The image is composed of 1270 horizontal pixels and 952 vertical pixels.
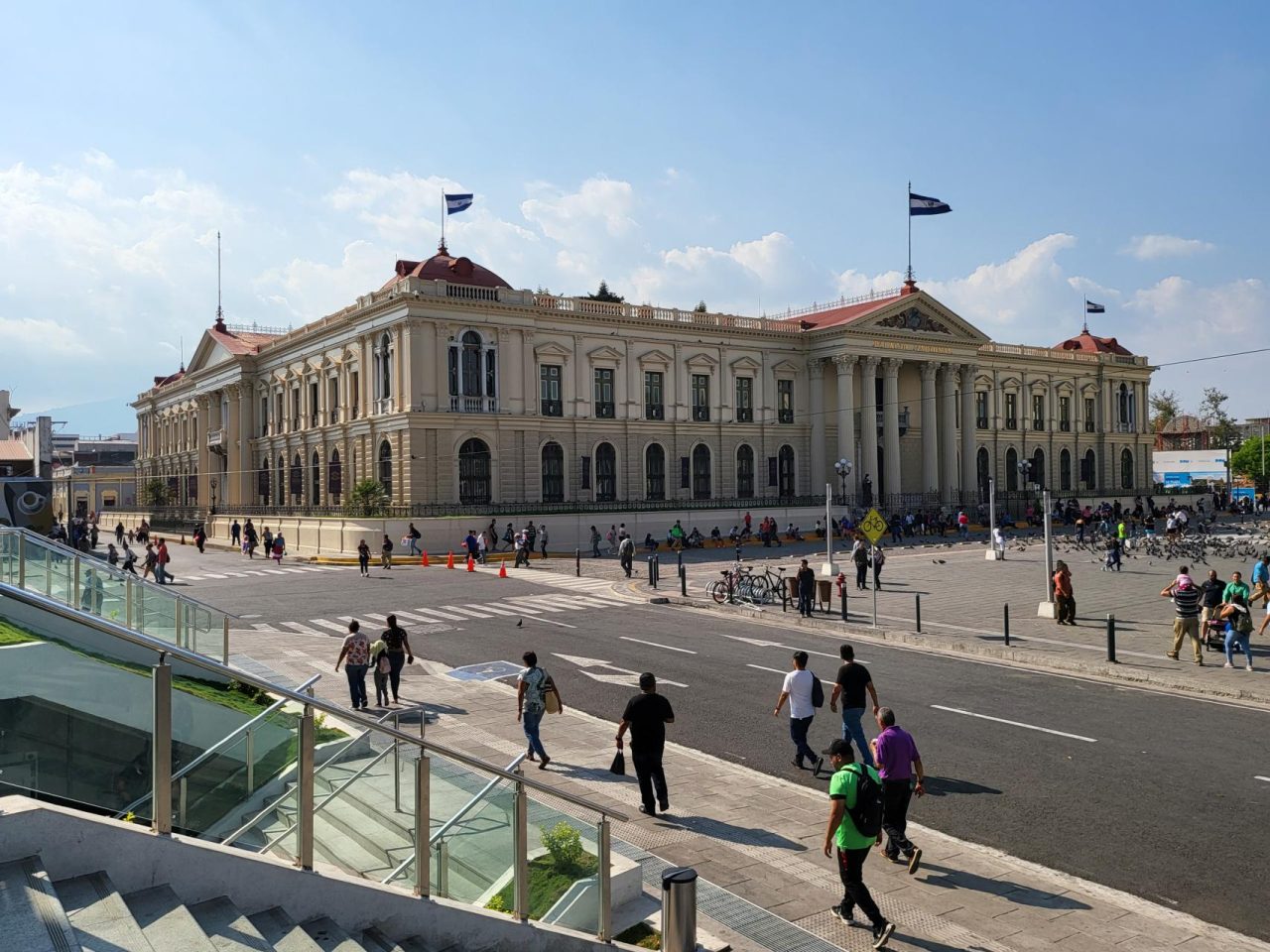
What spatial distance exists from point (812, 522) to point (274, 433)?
36921 mm

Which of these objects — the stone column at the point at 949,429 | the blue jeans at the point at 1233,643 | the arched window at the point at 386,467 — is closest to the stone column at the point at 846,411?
the stone column at the point at 949,429

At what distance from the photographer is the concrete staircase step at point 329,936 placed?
5824mm

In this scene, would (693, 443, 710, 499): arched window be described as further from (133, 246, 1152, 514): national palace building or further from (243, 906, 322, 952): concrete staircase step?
(243, 906, 322, 952): concrete staircase step

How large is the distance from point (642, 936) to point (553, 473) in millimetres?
48712

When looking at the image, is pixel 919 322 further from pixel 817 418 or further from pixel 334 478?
pixel 334 478

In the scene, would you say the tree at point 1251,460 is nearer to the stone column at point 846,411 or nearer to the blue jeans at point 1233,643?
the stone column at point 846,411

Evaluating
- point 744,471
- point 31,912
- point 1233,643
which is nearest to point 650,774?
point 31,912

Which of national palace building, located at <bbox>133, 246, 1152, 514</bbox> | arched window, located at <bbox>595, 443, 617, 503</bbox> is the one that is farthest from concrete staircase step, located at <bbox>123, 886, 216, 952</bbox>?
arched window, located at <bbox>595, 443, 617, 503</bbox>

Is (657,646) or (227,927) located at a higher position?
(227,927)

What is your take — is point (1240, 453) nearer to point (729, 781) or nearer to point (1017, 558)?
point (1017, 558)

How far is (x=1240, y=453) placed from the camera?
385 feet

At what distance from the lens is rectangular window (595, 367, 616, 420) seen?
189 feet

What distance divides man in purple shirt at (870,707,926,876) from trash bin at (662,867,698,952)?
3.11m

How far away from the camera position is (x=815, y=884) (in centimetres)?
900
